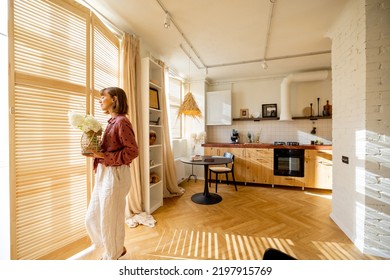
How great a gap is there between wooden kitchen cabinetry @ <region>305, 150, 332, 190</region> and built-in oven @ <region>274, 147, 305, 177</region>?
0.37 feet

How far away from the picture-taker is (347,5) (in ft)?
6.44

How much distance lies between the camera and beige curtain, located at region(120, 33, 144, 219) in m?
2.30

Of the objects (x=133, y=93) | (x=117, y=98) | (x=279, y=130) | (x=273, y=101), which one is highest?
(x=273, y=101)

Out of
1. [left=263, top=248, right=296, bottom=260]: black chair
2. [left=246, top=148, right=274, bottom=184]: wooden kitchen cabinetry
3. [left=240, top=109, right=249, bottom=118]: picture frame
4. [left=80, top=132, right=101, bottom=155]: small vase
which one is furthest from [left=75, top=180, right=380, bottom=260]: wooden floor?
[left=240, top=109, right=249, bottom=118]: picture frame

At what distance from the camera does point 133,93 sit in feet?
7.72

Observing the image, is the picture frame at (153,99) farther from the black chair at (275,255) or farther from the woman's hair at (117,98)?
the black chair at (275,255)

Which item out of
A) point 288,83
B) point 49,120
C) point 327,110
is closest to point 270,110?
point 288,83

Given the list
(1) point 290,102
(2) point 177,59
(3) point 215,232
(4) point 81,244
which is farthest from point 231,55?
(4) point 81,244

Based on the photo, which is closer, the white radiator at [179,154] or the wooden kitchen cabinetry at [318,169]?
the wooden kitchen cabinetry at [318,169]

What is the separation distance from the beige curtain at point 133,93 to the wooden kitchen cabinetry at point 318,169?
11.8 ft

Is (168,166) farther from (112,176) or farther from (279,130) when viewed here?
(279,130)

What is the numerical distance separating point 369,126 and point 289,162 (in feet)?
7.31

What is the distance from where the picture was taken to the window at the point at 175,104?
4145mm

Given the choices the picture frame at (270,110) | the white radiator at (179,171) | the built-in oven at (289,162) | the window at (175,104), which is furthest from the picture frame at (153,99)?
the picture frame at (270,110)
